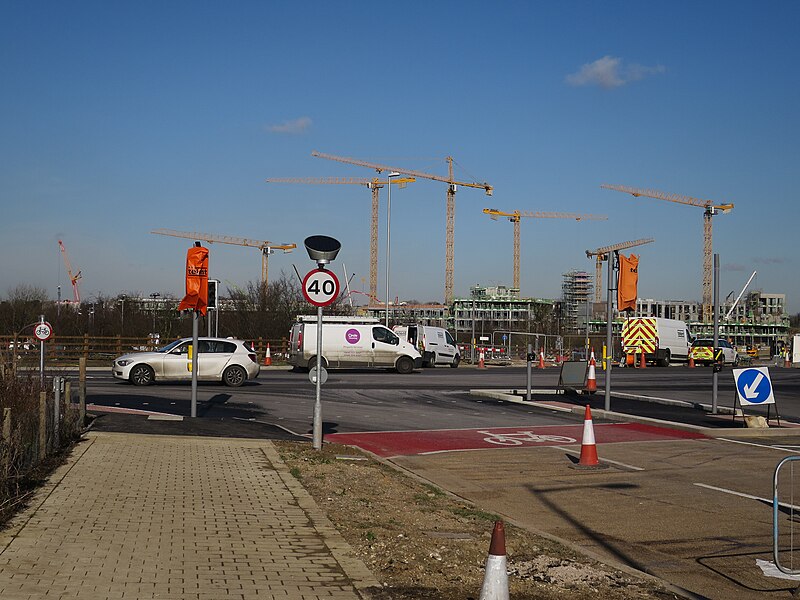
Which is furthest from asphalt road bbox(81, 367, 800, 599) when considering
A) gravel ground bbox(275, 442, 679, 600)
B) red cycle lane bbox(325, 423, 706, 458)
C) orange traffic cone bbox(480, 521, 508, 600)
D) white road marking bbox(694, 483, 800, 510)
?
orange traffic cone bbox(480, 521, 508, 600)

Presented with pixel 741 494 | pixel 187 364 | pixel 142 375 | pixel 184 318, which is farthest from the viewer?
pixel 184 318

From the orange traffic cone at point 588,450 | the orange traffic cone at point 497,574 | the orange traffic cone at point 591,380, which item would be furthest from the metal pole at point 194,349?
the orange traffic cone at point 497,574

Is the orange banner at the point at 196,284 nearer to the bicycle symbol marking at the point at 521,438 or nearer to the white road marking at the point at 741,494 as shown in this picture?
the bicycle symbol marking at the point at 521,438

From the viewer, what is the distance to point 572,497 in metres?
10.8

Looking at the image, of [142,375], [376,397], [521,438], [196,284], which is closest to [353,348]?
[142,375]

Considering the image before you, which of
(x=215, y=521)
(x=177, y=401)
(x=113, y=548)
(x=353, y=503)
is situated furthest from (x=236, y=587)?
(x=177, y=401)

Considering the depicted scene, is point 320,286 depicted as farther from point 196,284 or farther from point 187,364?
point 187,364

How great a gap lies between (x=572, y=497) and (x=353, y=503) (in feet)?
9.20

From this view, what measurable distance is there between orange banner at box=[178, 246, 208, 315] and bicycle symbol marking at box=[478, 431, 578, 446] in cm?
575

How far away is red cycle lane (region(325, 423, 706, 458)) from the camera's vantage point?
50.7 ft

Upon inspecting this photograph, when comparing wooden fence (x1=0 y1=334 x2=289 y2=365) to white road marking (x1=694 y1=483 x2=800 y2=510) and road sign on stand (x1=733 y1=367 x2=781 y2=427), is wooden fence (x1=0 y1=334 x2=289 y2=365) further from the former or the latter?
white road marking (x1=694 y1=483 x2=800 y2=510)

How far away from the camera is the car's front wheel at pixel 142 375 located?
27469 millimetres

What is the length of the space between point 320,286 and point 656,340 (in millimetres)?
41483

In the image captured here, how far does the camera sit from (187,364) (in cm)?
2722
